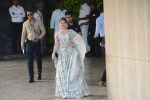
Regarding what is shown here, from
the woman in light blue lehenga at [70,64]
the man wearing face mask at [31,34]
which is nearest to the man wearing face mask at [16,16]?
the man wearing face mask at [31,34]

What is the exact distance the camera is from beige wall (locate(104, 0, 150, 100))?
30.8 feet

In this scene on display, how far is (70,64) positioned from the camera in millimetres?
12102

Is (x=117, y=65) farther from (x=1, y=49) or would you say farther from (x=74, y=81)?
(x=1, y=49)

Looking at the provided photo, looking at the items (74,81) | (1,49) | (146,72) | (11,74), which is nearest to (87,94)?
(74,81)

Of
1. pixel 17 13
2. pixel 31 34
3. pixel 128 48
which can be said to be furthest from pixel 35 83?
pixel 17 13

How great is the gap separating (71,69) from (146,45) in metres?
3.05

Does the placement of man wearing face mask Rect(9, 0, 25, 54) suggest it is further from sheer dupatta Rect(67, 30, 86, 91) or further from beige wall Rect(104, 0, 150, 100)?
beige wall Rect(104, 0, 150, 100)

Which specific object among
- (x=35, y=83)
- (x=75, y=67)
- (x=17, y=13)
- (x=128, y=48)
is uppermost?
(x=17, y=13)

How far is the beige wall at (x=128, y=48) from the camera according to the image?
30.8 ft

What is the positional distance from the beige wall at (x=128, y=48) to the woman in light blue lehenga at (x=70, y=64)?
5.44 ft

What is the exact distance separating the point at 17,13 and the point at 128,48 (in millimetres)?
Result: 10784

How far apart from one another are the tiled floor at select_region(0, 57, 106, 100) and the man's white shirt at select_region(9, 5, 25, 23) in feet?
5.77

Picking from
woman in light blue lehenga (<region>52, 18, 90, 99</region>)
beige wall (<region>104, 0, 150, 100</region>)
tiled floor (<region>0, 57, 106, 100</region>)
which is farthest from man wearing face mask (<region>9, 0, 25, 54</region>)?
beige wall (<region>104, 0, 150, 100</region>)

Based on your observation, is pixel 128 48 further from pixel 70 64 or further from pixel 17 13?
pixel 17 13
